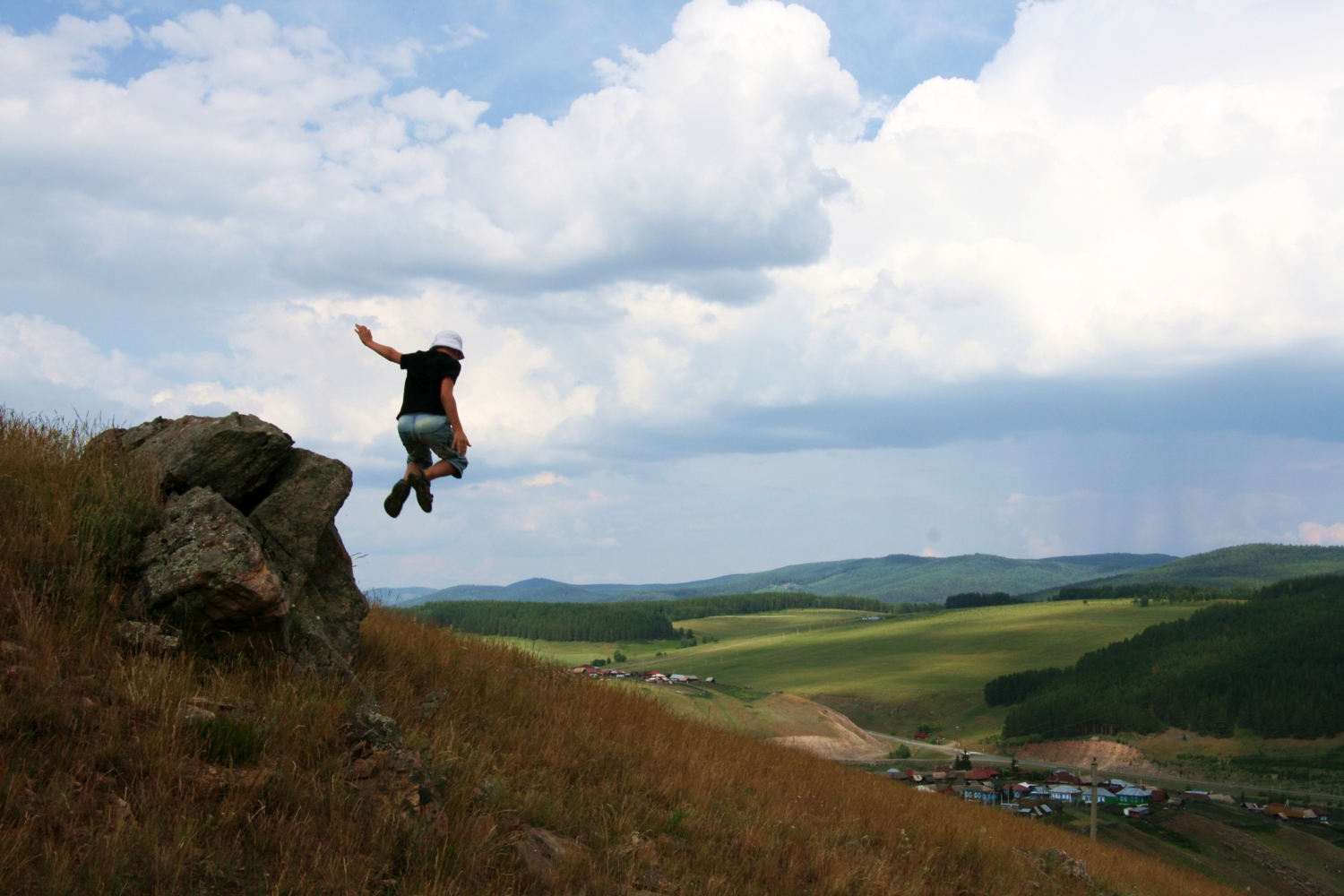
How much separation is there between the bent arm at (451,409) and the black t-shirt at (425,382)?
74 millimetres

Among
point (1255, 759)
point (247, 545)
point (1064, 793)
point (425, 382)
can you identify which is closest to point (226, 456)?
point (247, 545)

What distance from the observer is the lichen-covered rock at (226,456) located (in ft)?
28.5

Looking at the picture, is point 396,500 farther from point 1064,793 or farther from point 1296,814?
point 1296,814

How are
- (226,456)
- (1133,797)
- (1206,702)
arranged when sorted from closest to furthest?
1. (226,456)
2. (1133,797)
3. (1206,702)

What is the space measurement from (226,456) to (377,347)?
2.18 m

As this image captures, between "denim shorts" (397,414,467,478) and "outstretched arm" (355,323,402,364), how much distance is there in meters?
0.72

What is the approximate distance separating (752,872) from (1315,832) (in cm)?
12068

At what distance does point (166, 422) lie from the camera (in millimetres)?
9992

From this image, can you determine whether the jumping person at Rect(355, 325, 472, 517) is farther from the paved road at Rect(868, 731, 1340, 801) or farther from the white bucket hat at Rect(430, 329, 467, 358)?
the paved road at Rect(868, 731, 1340, 801)

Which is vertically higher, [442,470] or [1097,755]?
[442,470]

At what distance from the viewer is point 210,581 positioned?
7270mm

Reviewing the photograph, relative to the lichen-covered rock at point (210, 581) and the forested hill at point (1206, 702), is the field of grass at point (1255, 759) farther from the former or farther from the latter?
the lichen-covered rock at point (210, 581)

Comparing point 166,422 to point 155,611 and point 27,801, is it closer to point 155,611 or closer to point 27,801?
point 155,611

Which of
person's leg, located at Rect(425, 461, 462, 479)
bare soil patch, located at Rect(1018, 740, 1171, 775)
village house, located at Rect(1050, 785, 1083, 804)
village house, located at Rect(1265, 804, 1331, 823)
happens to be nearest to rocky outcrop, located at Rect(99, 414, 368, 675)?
person's leg, located at Rect(425, 461, 462, 479)
